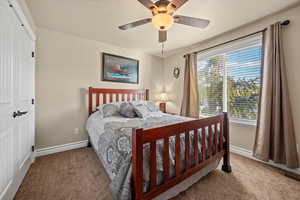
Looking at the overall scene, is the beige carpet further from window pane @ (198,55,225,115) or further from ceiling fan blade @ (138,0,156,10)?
ceiling fan blade @ (138,0,156,10)

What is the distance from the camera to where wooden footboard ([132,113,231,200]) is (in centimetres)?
98

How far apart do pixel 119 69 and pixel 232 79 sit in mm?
2644

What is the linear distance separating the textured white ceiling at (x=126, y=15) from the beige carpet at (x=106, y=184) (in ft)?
8.03

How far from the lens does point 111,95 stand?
314 centimetres

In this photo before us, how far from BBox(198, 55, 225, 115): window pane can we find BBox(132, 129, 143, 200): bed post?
2518 millimetres

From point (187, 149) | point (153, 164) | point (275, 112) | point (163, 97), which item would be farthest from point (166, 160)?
point (163, 97)

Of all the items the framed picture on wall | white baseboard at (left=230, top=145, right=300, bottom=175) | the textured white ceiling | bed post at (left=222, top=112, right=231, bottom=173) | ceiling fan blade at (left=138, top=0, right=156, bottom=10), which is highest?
the textured white ceiling

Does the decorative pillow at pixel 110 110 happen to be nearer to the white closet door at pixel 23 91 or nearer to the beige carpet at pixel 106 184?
the beige carpet at pixel 106 184

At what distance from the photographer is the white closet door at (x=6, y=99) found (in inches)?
45.1

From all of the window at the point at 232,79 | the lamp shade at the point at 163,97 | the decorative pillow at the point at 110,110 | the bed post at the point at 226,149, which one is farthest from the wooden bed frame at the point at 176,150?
the lamp shade at the point at 163,97

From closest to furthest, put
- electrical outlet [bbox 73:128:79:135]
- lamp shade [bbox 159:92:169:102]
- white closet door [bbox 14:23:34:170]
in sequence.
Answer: white closet door [bbox 14:23:34:170] → electrical outlet [bbox 73:128:79:135] → lamp shade [bbox 159:92:169:102]

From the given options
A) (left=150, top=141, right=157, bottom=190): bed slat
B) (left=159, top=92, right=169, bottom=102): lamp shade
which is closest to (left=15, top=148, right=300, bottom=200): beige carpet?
(left=150, top=141, right=157, bottom=190): bed slat

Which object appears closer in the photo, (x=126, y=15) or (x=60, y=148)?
(x=126, y=15)

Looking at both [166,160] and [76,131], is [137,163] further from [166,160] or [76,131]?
[76,131]
